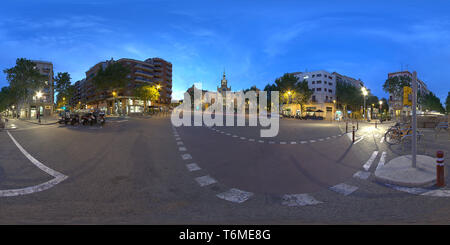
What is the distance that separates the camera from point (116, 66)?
59375mm

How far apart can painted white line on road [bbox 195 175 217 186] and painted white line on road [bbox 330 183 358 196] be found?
283cm

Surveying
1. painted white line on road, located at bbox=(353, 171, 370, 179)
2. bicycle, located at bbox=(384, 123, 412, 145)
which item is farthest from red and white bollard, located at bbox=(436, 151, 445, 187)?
bicycle, located at bbox=(384, 123, 412, 145)

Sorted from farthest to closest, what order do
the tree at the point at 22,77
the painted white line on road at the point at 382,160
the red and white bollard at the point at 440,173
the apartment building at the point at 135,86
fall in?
the apartment building at the point at 135,86
the tree at the point at 22,77
the painted white line on road at the point at 382,160
the red and white bollard at the point at 440,173

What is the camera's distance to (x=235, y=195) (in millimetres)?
4473

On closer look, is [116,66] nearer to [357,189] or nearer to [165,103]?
[165,103]

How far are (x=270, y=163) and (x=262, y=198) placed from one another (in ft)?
9.47

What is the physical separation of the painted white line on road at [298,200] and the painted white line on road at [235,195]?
0.73 metres

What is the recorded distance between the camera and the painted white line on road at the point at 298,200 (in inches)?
162

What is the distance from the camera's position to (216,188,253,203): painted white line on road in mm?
4293

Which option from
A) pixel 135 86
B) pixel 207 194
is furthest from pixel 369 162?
pixel 135 86

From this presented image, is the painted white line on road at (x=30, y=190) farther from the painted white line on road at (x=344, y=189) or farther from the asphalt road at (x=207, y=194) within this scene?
the painted white line on road at (x=344, y=189)

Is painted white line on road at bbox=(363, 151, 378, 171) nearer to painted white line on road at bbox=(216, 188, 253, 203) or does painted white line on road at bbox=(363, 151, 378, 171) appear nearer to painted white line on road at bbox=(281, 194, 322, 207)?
painted white line on road at bbox=(281, 194, 322, 207)

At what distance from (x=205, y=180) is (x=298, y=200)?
2281 millimetres

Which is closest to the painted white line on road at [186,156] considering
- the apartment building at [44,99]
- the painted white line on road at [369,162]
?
the painted white line on road at [369,162]
